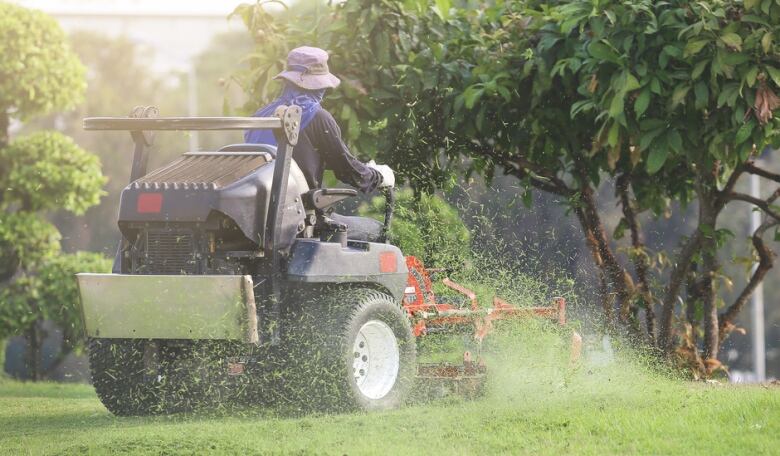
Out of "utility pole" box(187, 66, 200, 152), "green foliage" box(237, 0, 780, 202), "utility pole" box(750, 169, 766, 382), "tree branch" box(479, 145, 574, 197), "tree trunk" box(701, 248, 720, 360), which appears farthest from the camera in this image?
"utility pole" box(187, 66, 200, 152)

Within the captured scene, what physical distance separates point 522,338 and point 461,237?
1441 mm

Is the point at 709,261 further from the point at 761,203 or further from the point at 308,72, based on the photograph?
the point at 308,72

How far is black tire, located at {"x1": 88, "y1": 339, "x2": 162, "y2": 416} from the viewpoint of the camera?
7730mm

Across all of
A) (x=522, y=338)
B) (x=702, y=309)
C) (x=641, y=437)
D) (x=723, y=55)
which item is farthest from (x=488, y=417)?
(x=702, y=309)

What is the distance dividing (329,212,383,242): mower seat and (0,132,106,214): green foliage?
20.1ft

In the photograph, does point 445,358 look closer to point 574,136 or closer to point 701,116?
point 574,136

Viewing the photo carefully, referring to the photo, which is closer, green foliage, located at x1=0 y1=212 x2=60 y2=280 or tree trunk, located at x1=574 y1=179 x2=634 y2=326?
tree trunk, located at x1=574 y1=179 x2=634 y2=326

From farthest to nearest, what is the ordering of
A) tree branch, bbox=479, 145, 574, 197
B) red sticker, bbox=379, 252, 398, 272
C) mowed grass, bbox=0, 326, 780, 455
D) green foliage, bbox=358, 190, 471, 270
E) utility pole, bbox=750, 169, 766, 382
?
1. utility pole, bbox=750, 169, 766, 382
2. tree branch, bbox=479, 145, 574, 197
3. green foliage, bbox=358, 190, 471, 270
4. red sticker, bbox=379, 252, 398, 272
5. mowed grass, bbox=0, 326, 780, 455

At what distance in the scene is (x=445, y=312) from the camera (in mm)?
8406

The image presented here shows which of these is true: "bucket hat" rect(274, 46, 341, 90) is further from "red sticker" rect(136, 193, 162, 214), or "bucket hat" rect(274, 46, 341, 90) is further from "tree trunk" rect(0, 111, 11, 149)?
"tree trunk" rect(0, 111, 11, 149)

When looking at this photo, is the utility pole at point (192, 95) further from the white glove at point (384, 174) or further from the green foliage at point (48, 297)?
the white glove at point (384, 174)

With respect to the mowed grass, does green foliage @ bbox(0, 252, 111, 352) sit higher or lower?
lower

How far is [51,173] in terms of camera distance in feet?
44.8

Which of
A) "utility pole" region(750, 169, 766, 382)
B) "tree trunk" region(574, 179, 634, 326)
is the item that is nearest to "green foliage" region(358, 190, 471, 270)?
"tree trunk" region(574, 179, 634, 326)
